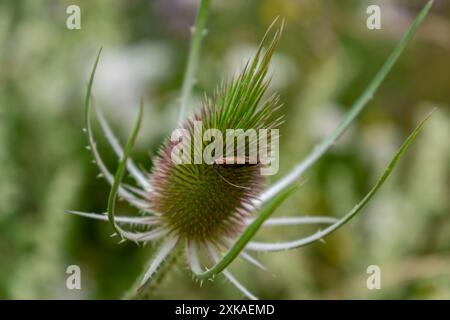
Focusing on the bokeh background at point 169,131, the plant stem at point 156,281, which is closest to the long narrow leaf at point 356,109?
the plant stem at point 156,281

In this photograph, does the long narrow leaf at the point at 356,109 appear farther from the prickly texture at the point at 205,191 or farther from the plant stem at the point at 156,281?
the plant stem at the point at 156,281

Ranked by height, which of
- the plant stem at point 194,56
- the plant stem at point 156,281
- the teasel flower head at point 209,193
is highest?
the plant stem at point 194,56

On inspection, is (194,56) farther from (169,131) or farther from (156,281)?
(169,131)

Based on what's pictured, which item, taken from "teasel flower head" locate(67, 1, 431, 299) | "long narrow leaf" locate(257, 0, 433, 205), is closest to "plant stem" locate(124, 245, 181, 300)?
"teasel flower head" locate(67, 1, 431, 299)

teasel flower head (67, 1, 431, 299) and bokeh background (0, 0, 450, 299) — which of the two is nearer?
teasel flower head (67, 1, 431, 299)

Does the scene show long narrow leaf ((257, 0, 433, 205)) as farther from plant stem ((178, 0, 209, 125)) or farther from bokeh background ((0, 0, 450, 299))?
bokeh background ((0, 0, 450, 299))
